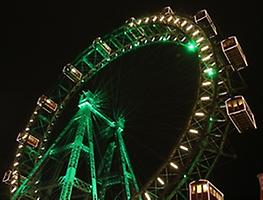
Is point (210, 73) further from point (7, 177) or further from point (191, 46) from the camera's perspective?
point (7, 177)

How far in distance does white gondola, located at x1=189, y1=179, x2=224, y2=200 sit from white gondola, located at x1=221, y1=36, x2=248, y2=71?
6338 millimetres

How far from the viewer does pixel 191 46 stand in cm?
2705

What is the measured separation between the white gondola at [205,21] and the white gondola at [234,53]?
5.64ft

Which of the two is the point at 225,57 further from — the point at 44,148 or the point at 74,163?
the point at 44,148

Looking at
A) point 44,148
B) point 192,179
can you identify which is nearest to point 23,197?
point 44,148

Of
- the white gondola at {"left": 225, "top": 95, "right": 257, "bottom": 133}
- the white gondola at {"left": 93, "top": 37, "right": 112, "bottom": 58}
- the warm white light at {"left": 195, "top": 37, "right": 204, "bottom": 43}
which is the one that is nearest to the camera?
the white gondola at {"left": 225, "top": 95, "right": 257, "bottom": 133}

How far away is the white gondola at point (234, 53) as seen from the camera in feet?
81.2

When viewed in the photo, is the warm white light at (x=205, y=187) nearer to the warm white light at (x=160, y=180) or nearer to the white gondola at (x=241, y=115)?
the warm white light at (x=160, y=180)

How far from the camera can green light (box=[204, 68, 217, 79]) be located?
24.7m

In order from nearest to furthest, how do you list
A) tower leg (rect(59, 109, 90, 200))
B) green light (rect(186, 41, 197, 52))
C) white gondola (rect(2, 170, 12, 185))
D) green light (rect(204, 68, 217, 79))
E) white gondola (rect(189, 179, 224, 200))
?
1. white gondola (rect(189, 179, 224, 200))
2. green light (rect(204, 68, 217, 79))
3. tower leg (rect(59, 109, 90, 200))
4. green light (rect(186, 41, 197, 52))
5. white gondola (rect(2, 170, 12, 185))

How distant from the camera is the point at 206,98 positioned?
2414cm

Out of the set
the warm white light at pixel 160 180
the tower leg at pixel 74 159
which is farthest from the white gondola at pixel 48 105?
the warm white light at pixel 160 180

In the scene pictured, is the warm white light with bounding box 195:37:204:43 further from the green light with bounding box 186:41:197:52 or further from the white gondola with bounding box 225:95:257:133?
the white gondola with bounding box 225:95:257:133

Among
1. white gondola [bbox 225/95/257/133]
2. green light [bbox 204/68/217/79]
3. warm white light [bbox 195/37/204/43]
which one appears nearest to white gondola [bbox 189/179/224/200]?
white gondola [bbox 225/95/257/133]
